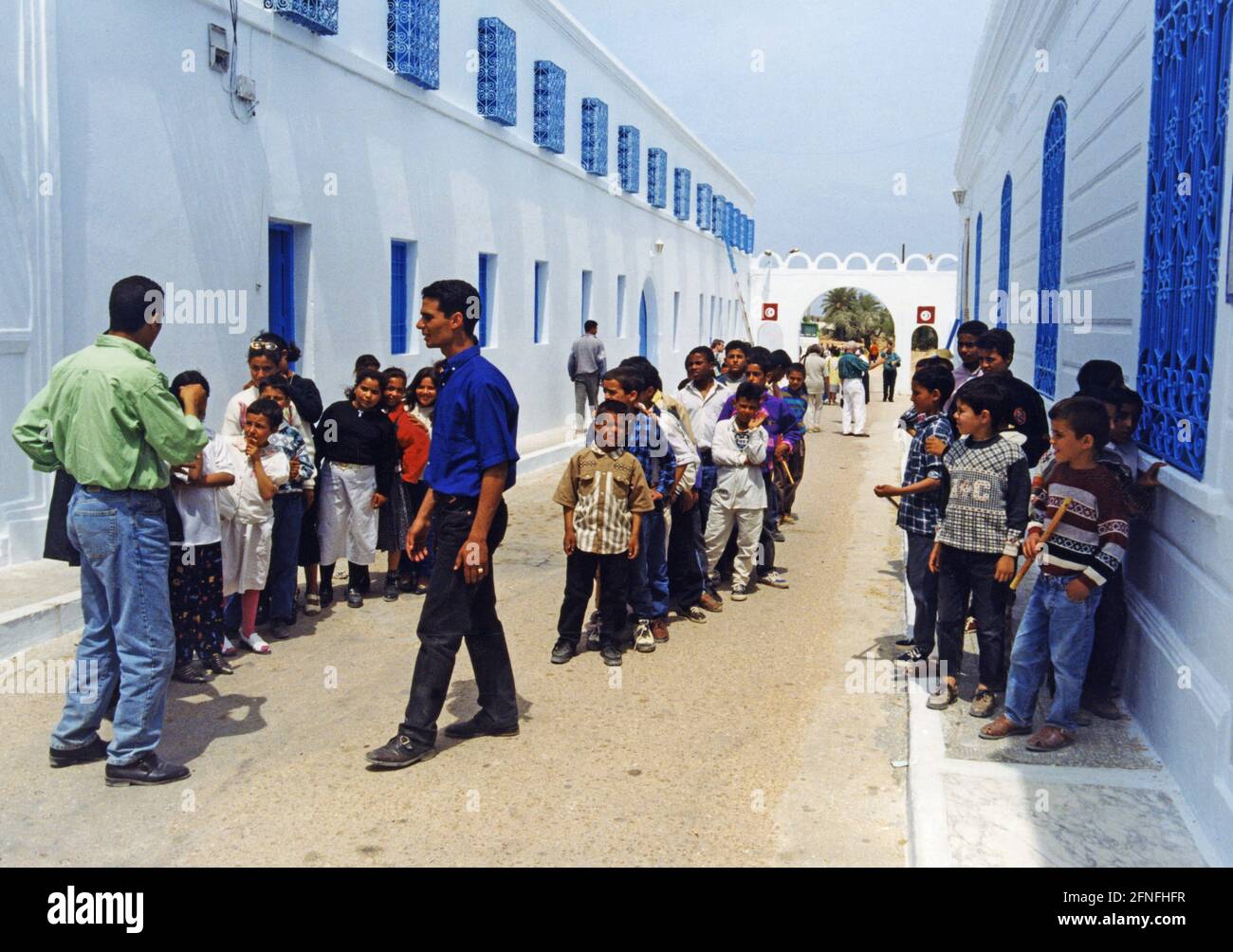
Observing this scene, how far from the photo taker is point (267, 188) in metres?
10.3

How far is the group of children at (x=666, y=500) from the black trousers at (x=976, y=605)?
169cm

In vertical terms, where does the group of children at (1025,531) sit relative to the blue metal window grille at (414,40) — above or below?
below

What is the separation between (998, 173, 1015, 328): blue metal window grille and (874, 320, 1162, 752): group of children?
9194 millimetres

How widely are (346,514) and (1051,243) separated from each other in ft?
21.5

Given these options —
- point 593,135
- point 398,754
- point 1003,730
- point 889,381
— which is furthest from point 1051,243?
point 889,381

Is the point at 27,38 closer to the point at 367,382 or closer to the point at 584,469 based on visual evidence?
the point at 367,382

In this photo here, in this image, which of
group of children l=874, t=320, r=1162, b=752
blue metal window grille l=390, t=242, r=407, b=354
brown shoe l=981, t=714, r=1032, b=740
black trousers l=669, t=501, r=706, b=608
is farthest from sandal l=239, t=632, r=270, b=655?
blue metal window grille l=390, t=242, r=407, b=354

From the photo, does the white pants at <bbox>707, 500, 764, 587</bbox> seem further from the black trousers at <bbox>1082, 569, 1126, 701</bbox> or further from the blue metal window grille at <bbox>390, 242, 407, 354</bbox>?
the blue metal window grille at <bbox>390, 242, 407, 354</bbox>

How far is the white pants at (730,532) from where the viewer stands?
8055 millimetres

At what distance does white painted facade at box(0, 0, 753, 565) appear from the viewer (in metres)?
7.67

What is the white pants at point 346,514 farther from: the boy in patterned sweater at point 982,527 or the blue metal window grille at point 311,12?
the blue metal window grille at point 311,12

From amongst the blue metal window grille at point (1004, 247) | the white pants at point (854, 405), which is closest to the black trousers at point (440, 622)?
the blue metal window grille at point (1004, 247)

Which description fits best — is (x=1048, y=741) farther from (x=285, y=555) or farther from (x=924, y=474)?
(x=285, y=555)
